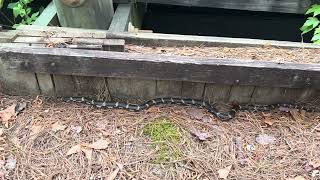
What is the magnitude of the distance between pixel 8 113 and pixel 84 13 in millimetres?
1275

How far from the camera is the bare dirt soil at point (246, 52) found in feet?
11.0

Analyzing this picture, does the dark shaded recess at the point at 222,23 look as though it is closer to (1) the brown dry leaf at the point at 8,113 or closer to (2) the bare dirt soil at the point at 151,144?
(2) the bare dirt soil at the point at 151,144

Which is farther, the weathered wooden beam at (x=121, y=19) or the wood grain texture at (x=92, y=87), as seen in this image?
the weathered wooden beam at (x=121, y=19)

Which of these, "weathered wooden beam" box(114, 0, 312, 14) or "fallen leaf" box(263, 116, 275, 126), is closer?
"fallen leaf" box(263, 116, 275, 126)

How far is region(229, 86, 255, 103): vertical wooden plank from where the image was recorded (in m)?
3.21

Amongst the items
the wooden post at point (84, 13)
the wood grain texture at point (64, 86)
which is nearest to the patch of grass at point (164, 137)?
the wood grain texture at point (64, 86)

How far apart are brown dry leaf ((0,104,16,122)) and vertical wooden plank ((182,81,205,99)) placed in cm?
163

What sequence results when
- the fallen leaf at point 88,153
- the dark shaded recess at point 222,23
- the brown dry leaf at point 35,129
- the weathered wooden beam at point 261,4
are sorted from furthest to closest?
1. the dark shaded recess at point 222,23
2. the weathered wooden beam at point 261,4
3. the brown dry leaf at point 35,129
4. the fallen leaf at point 88,153

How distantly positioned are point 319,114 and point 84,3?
260 centimetres

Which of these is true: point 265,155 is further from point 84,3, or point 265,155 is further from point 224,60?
point 84,3

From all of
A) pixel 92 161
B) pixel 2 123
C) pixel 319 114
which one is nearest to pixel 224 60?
pixel 319 114

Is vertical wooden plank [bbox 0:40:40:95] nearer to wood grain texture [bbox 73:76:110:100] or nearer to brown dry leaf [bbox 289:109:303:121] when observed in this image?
wood grain texture [bbox 73:76:110:100]

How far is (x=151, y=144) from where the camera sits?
2.95 m

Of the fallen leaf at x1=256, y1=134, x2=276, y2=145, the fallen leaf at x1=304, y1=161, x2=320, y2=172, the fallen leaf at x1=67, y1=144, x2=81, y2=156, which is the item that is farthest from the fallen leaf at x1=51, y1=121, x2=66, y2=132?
the fallen leaf at x1=304, y1=161, x2=320, y2=172
